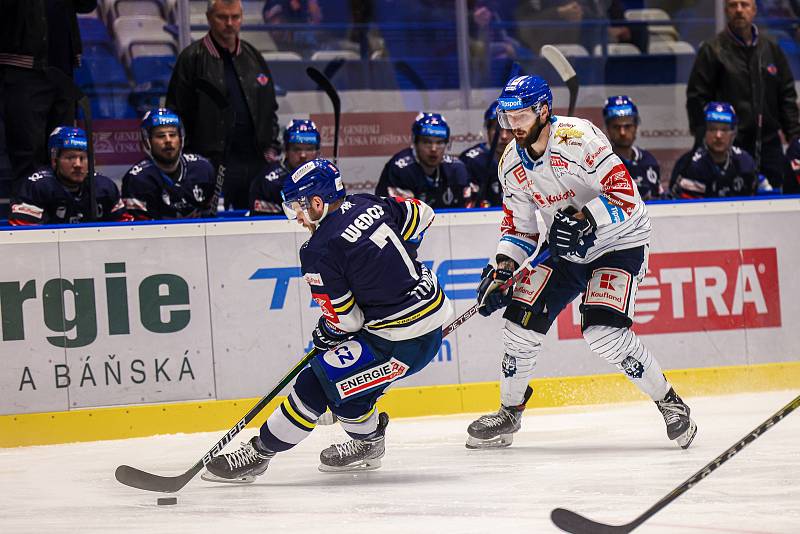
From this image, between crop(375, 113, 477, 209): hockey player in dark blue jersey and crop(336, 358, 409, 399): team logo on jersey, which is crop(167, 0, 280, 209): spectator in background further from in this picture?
crop(336, 358, 409, 399): team logo on jersey

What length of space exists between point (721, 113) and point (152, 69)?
10.4 ft

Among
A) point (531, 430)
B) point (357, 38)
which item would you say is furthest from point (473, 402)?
point (357, 38)

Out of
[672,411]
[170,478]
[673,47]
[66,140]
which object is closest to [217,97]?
[66,140]

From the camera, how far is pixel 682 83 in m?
8.22

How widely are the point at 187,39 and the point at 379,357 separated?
Result: 3647mm

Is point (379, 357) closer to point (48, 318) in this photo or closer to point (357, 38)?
point (48, 318)

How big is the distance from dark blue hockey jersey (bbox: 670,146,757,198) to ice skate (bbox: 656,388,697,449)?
2.31 m

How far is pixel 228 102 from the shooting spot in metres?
6.32

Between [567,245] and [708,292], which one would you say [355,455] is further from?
[708,292]

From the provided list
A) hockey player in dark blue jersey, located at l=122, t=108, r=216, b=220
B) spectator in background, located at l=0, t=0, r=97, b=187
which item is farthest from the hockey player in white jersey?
spectator in background, located at l=0, t=0, r=97, b=187

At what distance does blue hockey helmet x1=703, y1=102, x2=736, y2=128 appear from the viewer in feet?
21.6

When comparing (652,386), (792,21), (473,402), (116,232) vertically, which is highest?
(792,21)

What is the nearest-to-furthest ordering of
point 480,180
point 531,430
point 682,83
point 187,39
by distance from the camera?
point 531,430 → point 480,180 → point 187,39 → point 682,83

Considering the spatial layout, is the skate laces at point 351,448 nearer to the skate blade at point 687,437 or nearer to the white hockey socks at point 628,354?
the white hockey socks at point 628,354
